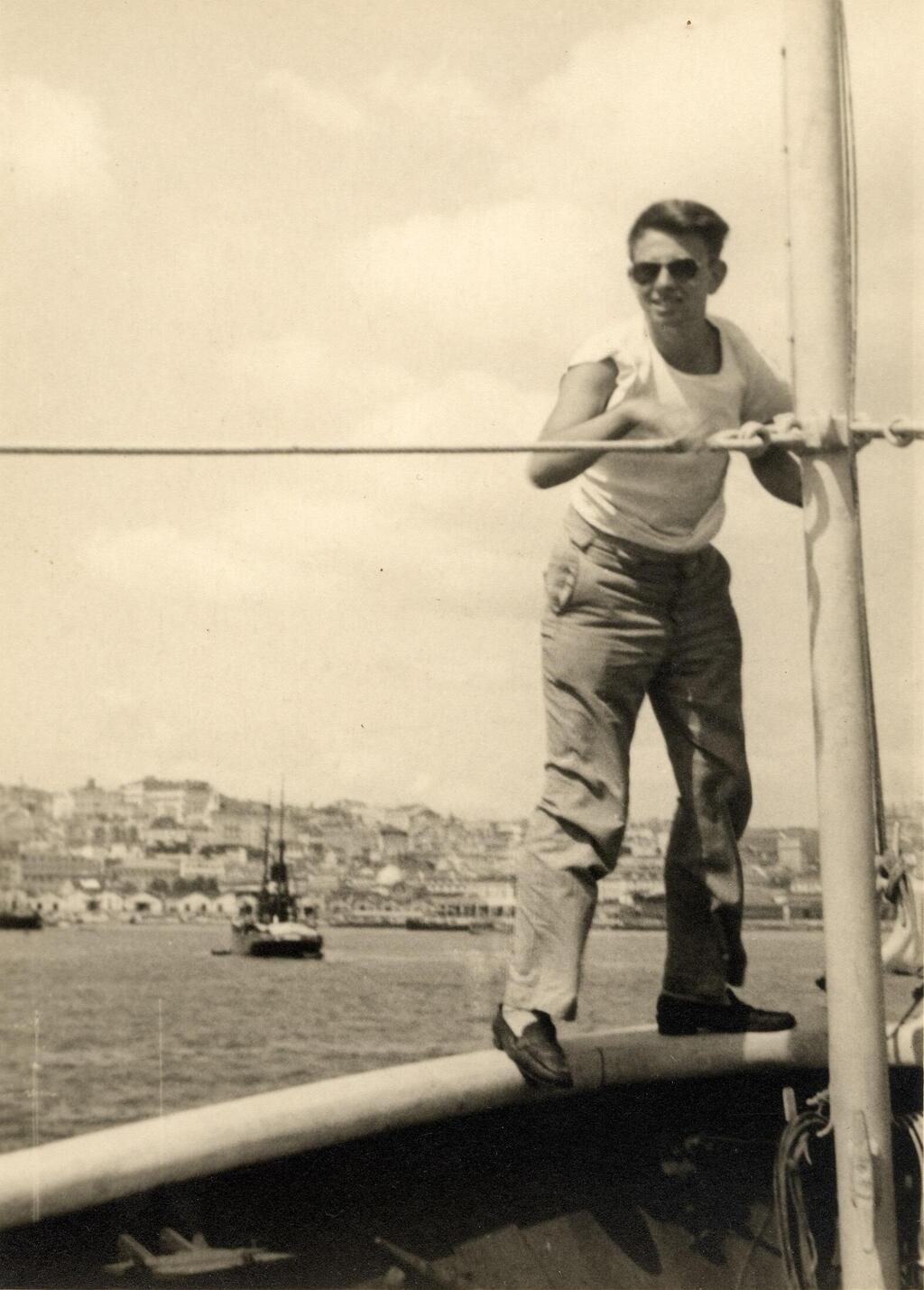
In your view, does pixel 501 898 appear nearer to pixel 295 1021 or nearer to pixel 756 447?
pixel 756 447

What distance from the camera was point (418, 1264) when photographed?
2.28 metres

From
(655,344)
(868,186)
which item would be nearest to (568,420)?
(655,344)

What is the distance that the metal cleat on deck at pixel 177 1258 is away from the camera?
6.75ft

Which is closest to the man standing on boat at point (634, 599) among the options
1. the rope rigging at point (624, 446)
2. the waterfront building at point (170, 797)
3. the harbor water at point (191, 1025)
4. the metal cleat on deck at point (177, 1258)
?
the rope rigging at point (624, 446)

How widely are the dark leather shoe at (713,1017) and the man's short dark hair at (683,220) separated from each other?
125cm

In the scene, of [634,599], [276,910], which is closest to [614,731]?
[634,599]

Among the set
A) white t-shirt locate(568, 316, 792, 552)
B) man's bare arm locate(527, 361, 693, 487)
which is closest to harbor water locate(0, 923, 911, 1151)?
white t-shirt locate(568, 316, 792, 552)

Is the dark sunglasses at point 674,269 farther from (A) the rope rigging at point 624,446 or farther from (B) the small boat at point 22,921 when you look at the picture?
(B) the small boat at point 22,921

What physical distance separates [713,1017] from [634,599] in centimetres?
74

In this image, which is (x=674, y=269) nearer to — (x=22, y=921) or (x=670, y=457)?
(x=670, y=457)

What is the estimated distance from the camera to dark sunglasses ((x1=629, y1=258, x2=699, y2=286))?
92.2 inches

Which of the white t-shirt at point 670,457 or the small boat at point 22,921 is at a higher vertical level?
the white t-shirt at point 670,457

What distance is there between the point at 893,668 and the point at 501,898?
0.93m

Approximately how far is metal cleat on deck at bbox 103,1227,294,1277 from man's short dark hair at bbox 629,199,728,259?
1.60 m
